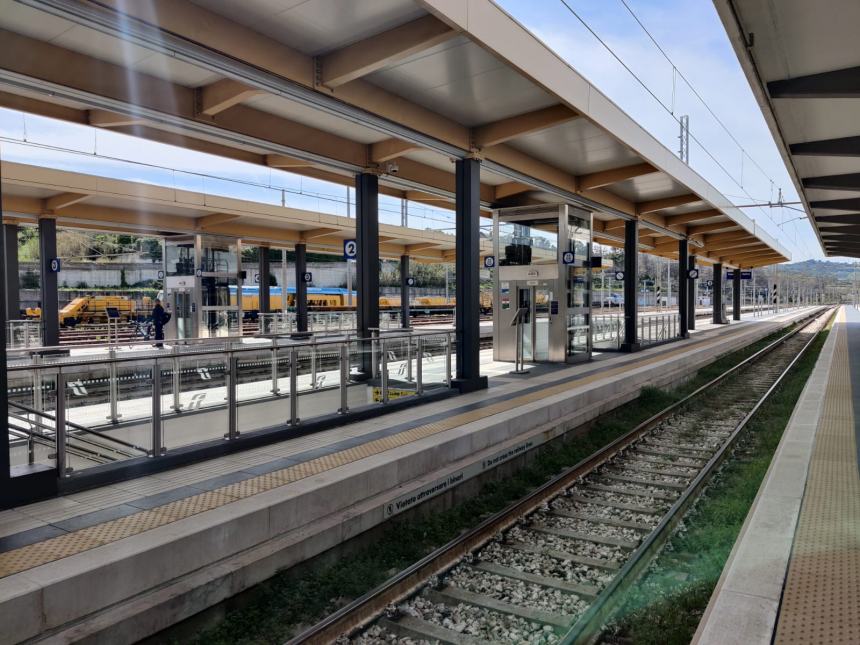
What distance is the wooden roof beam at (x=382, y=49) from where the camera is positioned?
7.61 meters

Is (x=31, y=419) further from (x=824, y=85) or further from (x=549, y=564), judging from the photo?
(x=824, y=85)

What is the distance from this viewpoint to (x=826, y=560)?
454cm

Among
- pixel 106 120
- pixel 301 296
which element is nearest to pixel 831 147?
pixel 106 120

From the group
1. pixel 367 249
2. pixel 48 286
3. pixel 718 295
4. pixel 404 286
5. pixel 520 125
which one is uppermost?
pixel 520 125

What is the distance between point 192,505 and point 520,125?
27.6ft

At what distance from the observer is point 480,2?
770 centimetres

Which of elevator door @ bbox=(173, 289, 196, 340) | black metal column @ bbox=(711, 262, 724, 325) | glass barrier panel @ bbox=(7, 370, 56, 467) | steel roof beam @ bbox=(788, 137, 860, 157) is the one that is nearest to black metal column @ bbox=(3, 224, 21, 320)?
elevator door @ bbox=(173, 289, 196, 340)

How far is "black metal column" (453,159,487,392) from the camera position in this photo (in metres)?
11.6

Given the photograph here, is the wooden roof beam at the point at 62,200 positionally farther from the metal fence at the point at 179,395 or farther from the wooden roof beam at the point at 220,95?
the wooden roof beam at the point at 220,95

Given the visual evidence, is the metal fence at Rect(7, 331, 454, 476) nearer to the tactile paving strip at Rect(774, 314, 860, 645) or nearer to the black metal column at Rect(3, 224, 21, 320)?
the tactile paving strip at Rect(774, 314, 860, 645)

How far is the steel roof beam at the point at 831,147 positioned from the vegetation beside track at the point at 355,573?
7668mm

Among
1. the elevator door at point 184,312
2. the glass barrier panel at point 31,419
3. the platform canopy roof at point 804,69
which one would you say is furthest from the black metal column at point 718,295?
the glass barrier panel at point 31,419

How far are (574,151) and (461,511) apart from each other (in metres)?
8.92

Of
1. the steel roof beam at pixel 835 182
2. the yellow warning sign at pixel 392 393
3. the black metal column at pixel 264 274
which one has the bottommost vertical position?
the yellow warning sign at pixel 392 393
